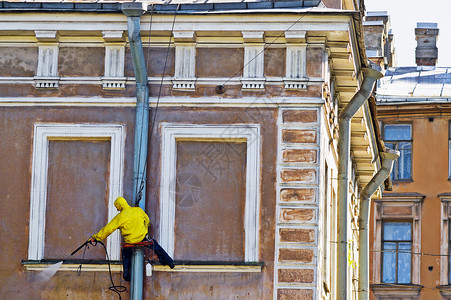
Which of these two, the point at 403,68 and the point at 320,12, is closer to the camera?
the point at 320,12

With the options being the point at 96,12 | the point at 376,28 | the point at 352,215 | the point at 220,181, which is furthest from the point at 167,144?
the point at 376,28

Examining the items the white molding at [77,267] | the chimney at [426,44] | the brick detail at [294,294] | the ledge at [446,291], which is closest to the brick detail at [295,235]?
the brick detail at [294,294]

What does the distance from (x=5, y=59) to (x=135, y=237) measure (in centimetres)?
288

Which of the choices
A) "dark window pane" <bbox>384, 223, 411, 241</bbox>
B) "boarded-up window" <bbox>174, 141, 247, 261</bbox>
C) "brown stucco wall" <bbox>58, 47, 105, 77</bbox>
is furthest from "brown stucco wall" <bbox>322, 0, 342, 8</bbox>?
"dark window pane" <bbox>384, 223, 411, 241</bbox>

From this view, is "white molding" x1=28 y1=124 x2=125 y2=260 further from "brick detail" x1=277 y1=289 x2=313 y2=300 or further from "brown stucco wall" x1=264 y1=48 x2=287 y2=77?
"brick detail" x1=277 y1=289 x2=313 y2=300

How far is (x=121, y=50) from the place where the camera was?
15805 millimetres

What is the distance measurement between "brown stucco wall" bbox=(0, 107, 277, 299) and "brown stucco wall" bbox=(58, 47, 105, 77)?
472 mm

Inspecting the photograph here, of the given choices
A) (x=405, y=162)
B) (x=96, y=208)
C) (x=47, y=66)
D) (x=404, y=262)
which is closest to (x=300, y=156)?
(x=96, y=208)

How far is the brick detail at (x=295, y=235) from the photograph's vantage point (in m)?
15.2

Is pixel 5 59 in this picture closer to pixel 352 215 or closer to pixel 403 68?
pixel 352 215

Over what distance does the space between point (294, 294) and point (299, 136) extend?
1.92m

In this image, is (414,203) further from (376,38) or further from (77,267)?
(77,267)

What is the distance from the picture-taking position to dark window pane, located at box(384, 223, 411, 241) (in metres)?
36.5

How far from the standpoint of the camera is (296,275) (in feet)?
49.5
